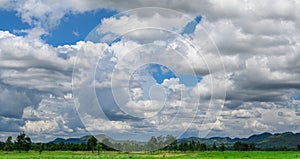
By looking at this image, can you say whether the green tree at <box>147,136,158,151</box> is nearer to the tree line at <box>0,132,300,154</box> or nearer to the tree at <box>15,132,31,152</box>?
the tree line at <box>0,132,300,154</box>

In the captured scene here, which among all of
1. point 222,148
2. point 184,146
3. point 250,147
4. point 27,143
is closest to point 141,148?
point 27,143

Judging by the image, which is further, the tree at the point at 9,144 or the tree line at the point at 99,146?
the tree at the point at 9,144

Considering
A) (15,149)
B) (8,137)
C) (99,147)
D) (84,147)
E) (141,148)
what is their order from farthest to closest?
(84,147), (8,137), (15,149), (99,147), (141,148)

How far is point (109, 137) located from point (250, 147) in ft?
517

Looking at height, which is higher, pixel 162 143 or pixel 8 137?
pixel 8 137

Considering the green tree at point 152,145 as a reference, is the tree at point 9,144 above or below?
above

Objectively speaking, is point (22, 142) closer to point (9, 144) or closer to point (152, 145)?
point (9, 144)

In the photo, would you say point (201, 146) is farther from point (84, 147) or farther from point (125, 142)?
point (125, 142)

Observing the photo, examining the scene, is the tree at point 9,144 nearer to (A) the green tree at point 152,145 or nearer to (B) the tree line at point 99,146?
(B) the tree line at point 99,146

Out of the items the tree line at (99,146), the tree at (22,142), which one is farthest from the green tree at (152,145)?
the tree at (22,142)

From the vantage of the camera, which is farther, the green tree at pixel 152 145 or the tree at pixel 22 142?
the tree at pixel 22 142

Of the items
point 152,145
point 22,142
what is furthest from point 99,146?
point 152,145

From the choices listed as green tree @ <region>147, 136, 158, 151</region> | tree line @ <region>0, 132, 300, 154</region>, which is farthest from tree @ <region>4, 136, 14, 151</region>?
green tree @ <region>147, 136, 158, 151</region>

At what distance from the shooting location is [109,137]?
2720cm
